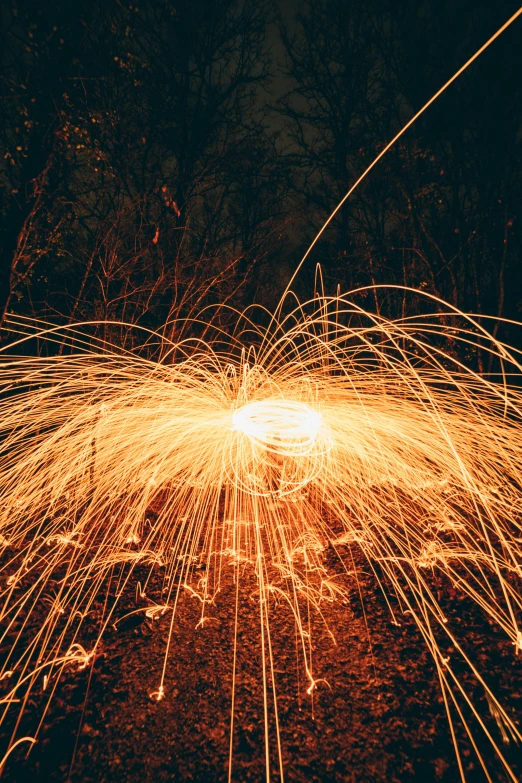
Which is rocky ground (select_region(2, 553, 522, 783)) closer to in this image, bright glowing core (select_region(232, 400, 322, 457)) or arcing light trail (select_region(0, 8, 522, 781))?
arcing light trail (select_region(0, 8, 522, 781))

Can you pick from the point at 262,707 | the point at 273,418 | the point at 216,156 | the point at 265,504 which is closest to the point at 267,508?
the point at 265,504

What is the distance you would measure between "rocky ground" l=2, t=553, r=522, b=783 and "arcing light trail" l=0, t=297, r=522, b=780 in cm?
7

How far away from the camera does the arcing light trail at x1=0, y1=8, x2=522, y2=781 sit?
2084 millimetres

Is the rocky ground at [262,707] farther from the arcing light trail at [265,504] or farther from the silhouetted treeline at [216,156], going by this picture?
the silhouetted treeline at [216,156]

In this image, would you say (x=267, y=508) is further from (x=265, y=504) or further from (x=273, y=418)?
(x=273, y=418)

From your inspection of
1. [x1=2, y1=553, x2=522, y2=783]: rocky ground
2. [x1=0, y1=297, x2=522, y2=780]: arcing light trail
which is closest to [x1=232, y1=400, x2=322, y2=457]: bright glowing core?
[x1=0, y1=297, x2=522, y2=780]: arcing light trail

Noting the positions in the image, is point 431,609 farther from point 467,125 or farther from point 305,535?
point 467,125

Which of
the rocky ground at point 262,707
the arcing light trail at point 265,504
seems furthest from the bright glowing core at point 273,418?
the rocky ground at point 262,707

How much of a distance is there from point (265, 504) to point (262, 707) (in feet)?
6.99

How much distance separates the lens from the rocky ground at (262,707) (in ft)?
4.91

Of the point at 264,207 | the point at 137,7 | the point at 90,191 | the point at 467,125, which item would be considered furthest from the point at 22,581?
the point at 264,207

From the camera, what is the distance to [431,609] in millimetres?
2248

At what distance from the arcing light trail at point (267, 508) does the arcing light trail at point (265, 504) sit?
0.02 meters

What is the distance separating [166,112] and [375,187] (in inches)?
227
